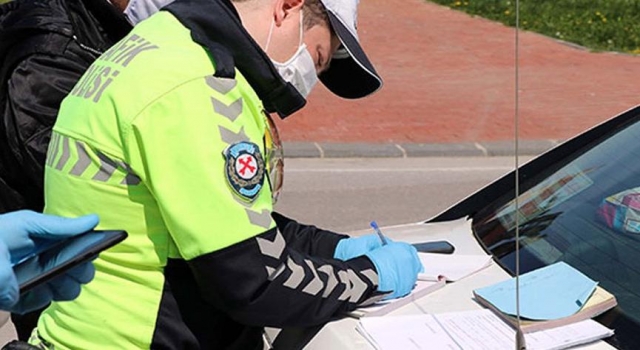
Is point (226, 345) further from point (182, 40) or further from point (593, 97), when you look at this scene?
point (593, 97)

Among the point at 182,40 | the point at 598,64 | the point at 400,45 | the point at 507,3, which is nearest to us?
the point at 182,40

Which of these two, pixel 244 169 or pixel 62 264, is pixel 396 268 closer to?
pixel 244 169

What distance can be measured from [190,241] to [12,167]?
0.90m

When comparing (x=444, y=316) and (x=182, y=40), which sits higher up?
A: (x=182, y=40)

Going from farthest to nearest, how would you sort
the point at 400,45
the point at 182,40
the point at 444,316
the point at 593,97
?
the point at 400,45
the point at 593,97
the point at 444,316
the point at 182,40

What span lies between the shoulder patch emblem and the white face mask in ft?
1.06

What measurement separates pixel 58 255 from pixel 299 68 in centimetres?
72

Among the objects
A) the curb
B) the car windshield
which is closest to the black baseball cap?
the car windshield

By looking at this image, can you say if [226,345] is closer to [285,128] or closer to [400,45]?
[285,128]

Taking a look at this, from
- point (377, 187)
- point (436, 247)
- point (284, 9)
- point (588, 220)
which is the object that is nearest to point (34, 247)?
point (284, 9)

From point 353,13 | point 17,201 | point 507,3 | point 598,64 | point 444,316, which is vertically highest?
point 353,13

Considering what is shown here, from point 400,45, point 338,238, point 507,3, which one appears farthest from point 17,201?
point 507,3

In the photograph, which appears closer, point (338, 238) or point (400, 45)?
point (338, 238)

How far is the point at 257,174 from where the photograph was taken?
1.89 metres
